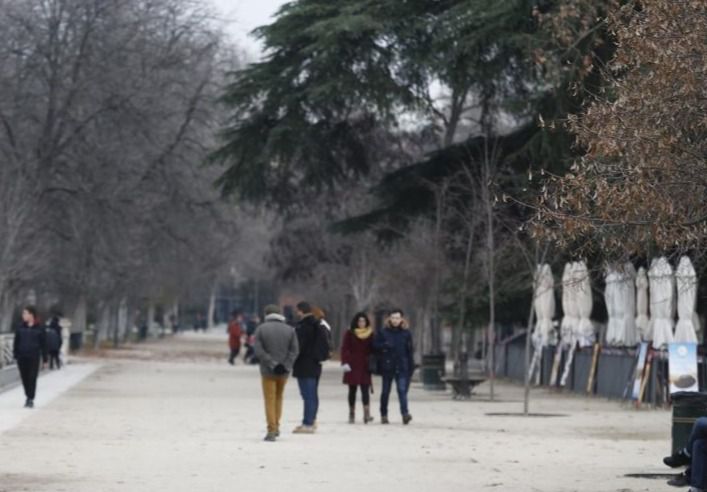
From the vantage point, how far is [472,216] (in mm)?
43000

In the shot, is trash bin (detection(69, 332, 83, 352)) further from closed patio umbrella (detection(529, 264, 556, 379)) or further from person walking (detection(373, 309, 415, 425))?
person walking (detection(373, 309, 415, 425))

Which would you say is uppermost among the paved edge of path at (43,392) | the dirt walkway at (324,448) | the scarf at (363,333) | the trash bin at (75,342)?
the trash bin at (75,342)

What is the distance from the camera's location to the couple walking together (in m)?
22.3

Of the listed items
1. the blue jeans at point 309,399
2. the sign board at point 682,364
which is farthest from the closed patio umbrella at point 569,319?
the blue jeans at point 309,399

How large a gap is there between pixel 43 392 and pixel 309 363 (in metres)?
13.1

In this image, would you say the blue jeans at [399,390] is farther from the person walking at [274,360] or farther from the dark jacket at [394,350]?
the person walking at [274,360]

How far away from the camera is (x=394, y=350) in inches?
1036

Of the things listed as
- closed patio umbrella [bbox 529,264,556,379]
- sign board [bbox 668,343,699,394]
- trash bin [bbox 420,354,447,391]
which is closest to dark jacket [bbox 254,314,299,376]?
sign board [bbox 668,343,699,394]

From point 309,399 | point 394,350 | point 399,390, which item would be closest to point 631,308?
point 394,350

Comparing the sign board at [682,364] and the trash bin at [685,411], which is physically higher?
the sign board at [682,364]

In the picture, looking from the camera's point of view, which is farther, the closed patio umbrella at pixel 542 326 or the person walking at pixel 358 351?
the closed patio umbrella at pixel 542 326

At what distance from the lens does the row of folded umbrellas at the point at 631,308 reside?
30989 millimetres

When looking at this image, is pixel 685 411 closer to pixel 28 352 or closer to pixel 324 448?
pixel 324 448

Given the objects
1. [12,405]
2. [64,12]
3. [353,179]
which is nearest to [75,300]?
[64,12]
